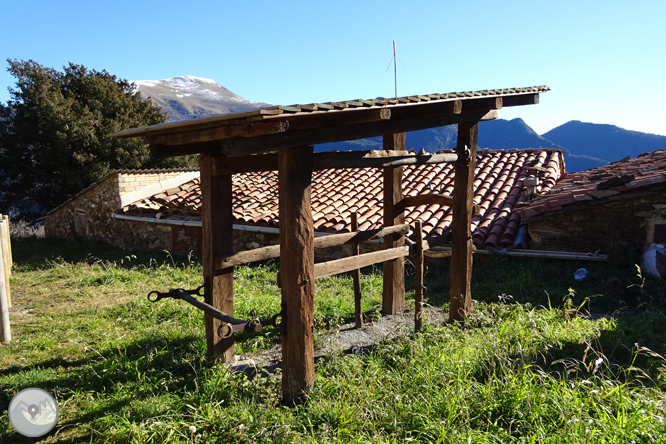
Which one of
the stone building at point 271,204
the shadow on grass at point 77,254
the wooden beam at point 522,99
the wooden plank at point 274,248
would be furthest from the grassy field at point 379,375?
the shadow on grass at point 77,254

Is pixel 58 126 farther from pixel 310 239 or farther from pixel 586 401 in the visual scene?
pixel 586 401

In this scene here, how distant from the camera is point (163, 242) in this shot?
10.6 m

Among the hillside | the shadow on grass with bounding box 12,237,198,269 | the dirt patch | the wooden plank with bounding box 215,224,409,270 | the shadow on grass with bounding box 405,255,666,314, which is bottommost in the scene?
the shadow on grass with bounding box 12,237,198,269

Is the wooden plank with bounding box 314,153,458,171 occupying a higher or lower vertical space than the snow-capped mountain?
lower

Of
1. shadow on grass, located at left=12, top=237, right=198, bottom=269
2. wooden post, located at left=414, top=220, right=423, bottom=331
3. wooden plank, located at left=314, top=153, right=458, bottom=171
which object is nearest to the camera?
wooden plank, located at left=314, top=153, right=458, bottom=171

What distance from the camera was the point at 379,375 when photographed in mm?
3682

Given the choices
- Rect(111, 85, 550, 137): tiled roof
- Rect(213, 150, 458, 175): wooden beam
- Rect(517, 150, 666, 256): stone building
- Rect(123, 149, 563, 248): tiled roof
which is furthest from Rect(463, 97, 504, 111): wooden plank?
Rect(123, 149, 563, 248): tiled roof

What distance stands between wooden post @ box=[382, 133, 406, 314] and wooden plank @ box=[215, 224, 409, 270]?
321 millimetres

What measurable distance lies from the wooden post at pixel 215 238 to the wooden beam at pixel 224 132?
35 cm

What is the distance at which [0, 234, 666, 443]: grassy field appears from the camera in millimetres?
2912

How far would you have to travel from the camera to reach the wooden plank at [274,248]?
416 centimetres

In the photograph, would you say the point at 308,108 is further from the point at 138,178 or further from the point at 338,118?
the point at 138,178

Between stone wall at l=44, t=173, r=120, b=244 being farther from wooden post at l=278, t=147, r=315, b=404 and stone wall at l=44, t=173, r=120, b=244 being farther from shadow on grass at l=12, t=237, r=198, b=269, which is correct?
wooden post at l=278, t=147, r=315, b=404

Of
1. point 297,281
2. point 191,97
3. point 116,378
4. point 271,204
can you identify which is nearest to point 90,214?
point 271,204
